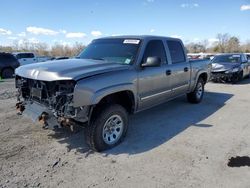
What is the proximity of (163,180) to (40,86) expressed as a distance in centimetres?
249

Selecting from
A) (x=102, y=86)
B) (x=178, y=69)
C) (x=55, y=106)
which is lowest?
(x=55, y=106)

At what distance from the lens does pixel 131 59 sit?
5.29 metres

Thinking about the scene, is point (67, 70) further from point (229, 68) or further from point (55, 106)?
point (229, 68)

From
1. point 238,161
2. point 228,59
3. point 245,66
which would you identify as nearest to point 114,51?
point 238,161

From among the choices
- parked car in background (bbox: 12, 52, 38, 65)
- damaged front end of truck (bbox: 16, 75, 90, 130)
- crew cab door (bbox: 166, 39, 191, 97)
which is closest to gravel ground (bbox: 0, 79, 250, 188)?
damaged front end of truck (bbox: 16, 75, 90, 130)

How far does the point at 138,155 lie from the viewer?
178 inches

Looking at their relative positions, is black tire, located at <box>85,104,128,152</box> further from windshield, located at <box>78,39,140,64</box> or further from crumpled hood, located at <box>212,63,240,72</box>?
crumpled hood, located at <box>212,63,240,72</box>

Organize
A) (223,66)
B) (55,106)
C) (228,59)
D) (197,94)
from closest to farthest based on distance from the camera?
(55,106), (197,94), (223,66), (228,59)

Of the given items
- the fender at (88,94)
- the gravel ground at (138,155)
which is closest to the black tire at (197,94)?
the gravel ground at (138,155)

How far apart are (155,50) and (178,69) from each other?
3.49 feet

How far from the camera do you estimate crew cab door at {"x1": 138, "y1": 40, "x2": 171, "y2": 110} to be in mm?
5356

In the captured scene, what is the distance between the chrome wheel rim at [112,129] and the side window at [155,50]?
1.39 m

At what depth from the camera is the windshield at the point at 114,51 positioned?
5379 millimetres

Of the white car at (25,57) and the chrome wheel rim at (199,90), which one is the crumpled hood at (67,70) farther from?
the white car at (25,57)
